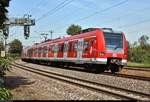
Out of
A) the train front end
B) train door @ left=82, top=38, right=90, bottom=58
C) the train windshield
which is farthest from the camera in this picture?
train door @ left=82, top=38, right=90, bottom=58

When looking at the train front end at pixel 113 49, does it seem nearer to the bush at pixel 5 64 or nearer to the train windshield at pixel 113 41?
the train windshield at pixel 113 41

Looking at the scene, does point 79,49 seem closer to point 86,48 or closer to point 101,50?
point 86,48

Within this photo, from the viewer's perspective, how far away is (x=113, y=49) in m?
24.2

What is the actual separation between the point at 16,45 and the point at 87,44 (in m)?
114

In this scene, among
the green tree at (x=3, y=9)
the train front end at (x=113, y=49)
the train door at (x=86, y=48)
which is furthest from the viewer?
the train door at (x=86, y=48)

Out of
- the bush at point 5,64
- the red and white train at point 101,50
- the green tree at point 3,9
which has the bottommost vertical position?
the bush at point 5,64

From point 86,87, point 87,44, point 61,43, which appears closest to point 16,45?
point 61,43

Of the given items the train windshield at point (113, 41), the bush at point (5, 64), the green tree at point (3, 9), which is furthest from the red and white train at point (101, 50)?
the green tree at point (3, 9)

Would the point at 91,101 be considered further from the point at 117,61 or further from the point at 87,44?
the point at 87,44

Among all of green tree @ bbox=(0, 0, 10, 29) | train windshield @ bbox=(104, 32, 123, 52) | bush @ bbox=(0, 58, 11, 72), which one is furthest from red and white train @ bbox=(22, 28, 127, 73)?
green tree @ bbox=(0, 0, 10, 29)

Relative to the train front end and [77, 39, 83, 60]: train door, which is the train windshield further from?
[77, 39, 83, 60]: train door

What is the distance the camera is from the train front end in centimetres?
2391

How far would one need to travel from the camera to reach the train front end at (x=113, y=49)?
23.9 m

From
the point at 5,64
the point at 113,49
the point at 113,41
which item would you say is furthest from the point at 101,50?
the point at 5,64
